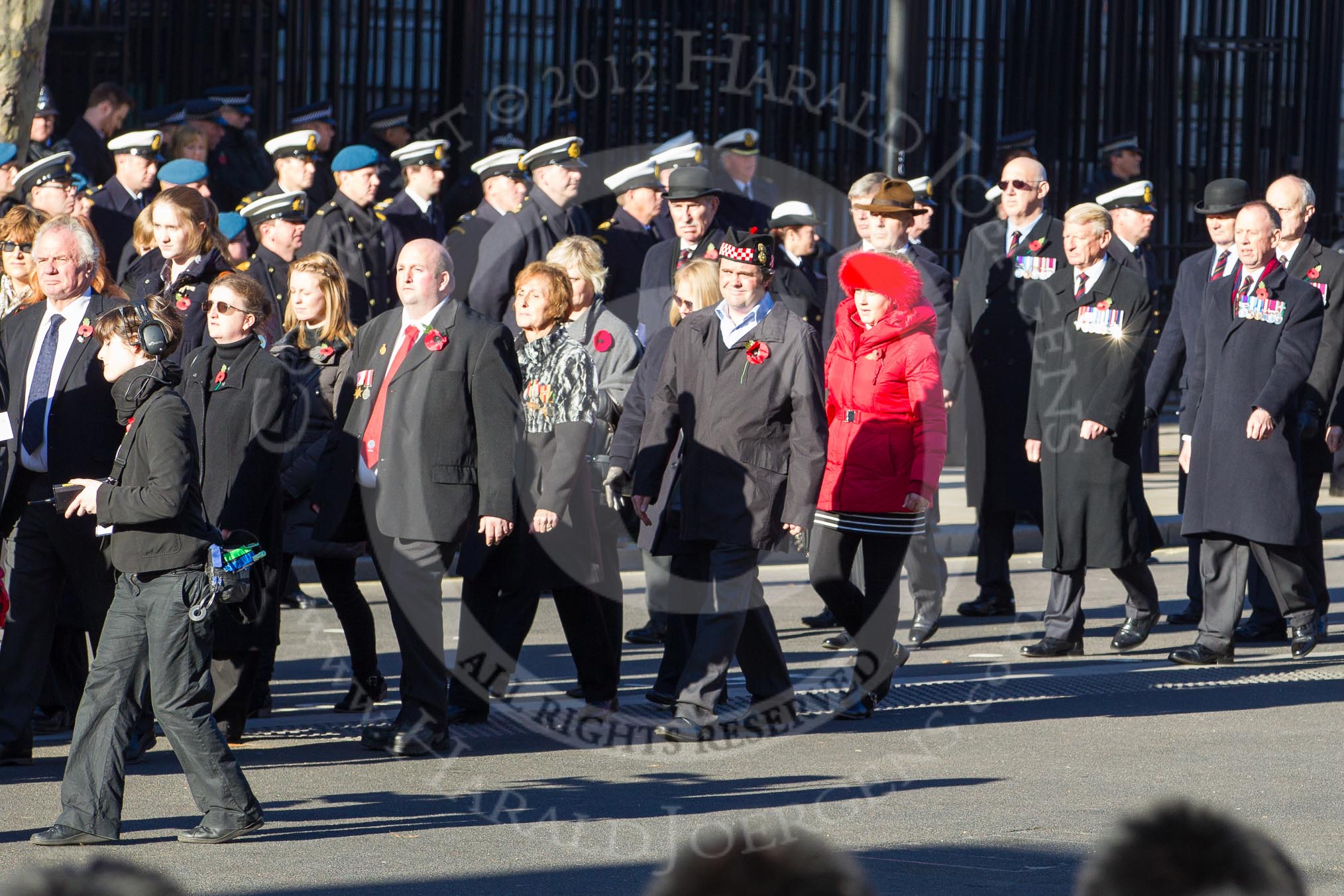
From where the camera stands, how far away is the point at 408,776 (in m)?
5.94

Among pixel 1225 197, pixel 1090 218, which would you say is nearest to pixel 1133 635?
pixel 1090 218

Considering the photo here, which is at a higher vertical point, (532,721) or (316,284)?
(316,284)

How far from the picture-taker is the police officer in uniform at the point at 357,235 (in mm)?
10109

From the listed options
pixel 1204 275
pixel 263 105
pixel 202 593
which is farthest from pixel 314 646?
pixel 263 105

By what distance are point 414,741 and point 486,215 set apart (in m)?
5.09

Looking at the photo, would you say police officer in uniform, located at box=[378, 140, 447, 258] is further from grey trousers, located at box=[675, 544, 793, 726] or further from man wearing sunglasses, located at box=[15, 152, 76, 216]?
grey trousers, located at box=[675, 544, 793, 726]

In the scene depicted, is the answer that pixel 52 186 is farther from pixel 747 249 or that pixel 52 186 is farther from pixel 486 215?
pixel 747 249

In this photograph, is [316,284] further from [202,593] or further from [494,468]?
[202,593]

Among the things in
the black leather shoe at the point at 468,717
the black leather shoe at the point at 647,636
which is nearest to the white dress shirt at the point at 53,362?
the black leather shoe at the point at 468,717

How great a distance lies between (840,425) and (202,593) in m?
2.77

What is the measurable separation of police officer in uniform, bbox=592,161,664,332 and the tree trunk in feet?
9.70

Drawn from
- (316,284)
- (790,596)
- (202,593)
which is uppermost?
(316,284)

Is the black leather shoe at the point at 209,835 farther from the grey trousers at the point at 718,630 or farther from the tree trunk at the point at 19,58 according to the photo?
the tree trunk at the point at 19,58

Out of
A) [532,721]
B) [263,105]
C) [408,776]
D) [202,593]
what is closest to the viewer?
[202,593]
